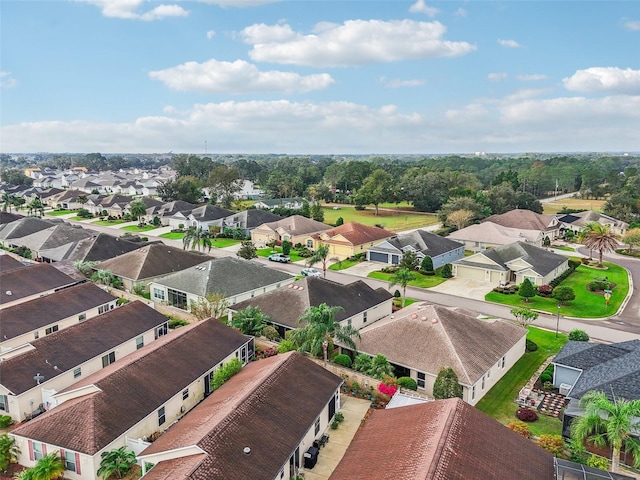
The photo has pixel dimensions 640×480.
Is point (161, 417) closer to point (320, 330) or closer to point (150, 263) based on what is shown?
point (320, 330)

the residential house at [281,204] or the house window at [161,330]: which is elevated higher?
the residential house at [281,204]

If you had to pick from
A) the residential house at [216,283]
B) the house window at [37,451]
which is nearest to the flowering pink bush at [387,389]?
the house window at [37,451]

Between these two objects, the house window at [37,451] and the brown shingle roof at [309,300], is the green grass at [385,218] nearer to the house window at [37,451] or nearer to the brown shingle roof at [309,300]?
the brown shingle roof at [309,300]

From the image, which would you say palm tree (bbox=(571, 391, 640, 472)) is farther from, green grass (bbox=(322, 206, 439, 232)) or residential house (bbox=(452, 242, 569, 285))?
green grass (bbox=(322, 206, 439, 232))

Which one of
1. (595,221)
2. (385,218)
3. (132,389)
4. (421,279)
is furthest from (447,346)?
(385,218)

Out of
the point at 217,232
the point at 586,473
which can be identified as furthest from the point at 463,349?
the point at 217,232

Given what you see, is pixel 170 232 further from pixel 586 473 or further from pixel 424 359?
pixel 586 473

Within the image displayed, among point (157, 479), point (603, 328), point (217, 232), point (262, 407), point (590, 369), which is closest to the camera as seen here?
point (157, 479)

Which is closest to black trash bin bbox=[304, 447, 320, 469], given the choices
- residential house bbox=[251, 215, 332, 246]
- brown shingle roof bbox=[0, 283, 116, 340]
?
brown shingle roof bbox=[0, 283, 116, 340]
